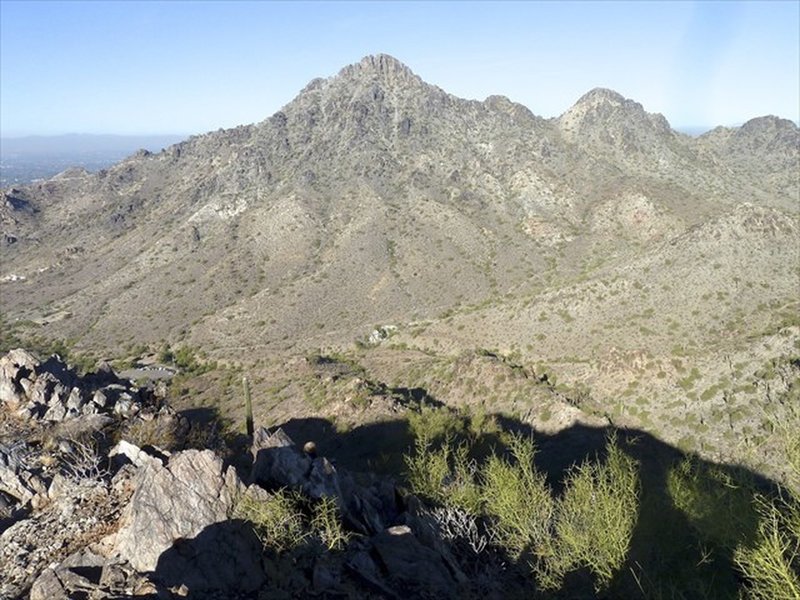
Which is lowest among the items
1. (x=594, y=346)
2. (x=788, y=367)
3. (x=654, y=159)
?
(x=594, y=346)

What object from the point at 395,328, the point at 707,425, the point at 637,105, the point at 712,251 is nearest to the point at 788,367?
the point at 707,425

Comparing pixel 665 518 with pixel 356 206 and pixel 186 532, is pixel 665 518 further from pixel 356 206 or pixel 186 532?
pixel 356 206

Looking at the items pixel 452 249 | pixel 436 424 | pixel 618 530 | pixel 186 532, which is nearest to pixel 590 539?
pixel 618 530

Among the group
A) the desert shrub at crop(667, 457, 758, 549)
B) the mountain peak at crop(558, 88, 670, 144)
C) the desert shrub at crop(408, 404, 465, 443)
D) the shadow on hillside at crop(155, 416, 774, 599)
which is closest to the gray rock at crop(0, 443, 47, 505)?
the shadow on hillside at crop(155, 416, 774, 599)

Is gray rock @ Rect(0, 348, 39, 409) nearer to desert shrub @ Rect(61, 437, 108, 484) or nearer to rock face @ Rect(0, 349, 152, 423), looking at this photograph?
rock face @ Rect(0, 349, 152, 423)

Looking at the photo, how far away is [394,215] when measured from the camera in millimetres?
136500

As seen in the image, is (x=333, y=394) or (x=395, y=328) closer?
(x=333, y=394)

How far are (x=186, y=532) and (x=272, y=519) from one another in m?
2.77

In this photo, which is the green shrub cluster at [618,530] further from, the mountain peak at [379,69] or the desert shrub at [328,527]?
the mountain peak at [379,69]

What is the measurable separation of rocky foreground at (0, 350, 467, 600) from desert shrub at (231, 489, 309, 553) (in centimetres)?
Answer: 10

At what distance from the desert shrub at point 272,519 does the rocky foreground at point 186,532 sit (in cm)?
10

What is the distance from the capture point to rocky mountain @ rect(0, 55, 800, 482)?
60156 millimetres

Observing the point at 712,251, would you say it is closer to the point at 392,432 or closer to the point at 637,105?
→ the point at 392,432

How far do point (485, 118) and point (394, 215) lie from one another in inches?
2463
